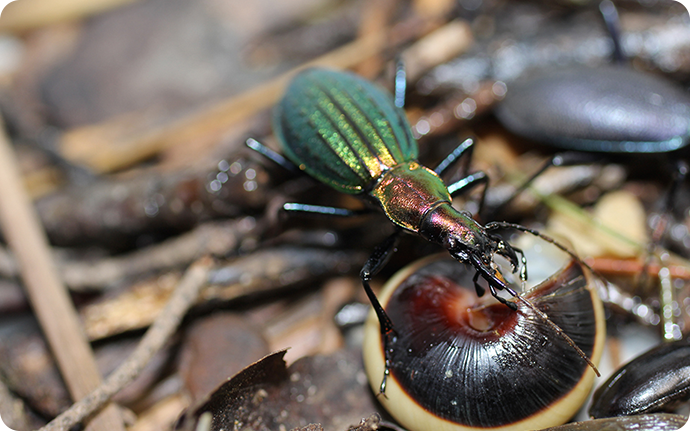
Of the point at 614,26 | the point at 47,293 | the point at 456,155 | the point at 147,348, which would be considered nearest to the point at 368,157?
the point at 456,155

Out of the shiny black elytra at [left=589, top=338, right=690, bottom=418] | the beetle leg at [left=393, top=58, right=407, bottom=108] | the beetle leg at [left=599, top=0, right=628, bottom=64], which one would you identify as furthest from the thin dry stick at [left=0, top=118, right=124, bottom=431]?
the beetle leg at [left=599, top=0, right=628, bottom=64]

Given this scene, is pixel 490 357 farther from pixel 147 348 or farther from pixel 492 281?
pixel 147 348

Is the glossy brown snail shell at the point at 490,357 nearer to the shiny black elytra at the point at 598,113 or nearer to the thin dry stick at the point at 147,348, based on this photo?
the shiny black elytra at the point at 598,113

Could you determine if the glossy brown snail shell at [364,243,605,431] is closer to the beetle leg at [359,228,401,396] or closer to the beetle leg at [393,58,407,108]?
the beetle leg at [359,228,401,396]

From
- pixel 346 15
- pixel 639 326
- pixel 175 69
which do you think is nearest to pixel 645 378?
pixel 639 326

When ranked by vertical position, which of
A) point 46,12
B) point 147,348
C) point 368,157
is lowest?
point 147,348

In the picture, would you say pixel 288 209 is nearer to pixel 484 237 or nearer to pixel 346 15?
pixel 484 237

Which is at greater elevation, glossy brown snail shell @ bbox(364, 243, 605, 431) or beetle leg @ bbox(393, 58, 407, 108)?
beetle leg @ bbox(393, 58, 407, 108)

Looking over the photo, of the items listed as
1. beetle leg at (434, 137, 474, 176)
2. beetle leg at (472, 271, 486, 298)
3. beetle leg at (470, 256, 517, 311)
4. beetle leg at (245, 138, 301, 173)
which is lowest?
beetle leg at (472, 271, 486, 298)
